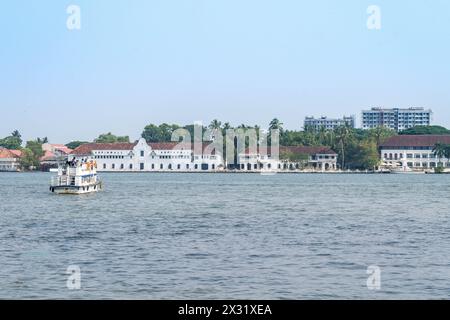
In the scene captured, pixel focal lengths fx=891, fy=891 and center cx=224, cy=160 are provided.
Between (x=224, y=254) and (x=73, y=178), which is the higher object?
(x=73, y=178)

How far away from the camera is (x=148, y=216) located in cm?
5875

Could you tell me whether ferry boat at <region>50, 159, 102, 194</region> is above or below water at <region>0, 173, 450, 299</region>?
above

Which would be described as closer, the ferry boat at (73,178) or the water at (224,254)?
the water at (224,254)

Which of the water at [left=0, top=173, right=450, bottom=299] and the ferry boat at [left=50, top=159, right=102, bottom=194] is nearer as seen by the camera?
the water at [left=0, top=173, right=450, bottom=299]

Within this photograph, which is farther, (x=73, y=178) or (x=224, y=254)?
(x=73, y=178)

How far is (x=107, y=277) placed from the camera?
2845 centimetres

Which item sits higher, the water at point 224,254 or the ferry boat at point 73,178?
the ferry boat at point 73,178

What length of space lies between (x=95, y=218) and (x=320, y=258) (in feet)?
82.8

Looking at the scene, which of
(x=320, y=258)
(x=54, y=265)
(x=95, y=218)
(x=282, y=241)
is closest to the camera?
(x=54, y=265)

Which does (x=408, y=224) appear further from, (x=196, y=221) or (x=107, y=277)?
(x=107, y=277)

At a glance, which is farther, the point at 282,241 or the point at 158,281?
the point at 282,241
